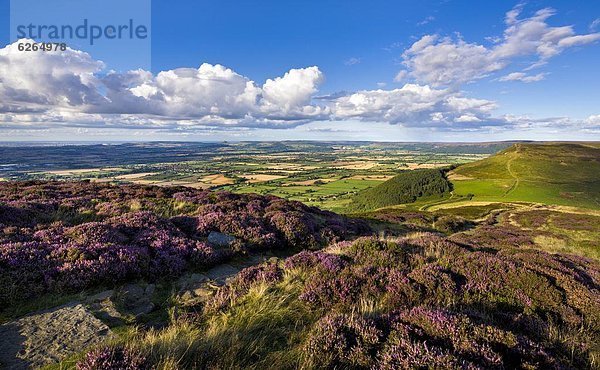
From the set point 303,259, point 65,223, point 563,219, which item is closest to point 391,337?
point 303,259

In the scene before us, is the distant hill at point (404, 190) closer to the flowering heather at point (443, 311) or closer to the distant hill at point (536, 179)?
the distant hill at point (536, 179)

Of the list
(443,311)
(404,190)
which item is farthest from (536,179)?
(443,311)

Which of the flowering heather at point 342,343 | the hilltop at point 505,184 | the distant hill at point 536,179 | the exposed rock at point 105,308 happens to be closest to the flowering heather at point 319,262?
the flowering heather at point 342,343

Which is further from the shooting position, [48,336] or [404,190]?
[404,190]

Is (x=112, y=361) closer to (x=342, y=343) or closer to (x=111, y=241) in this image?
(x=342, y=343)

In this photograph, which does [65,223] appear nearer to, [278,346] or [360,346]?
[278,346]
